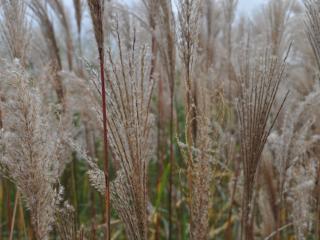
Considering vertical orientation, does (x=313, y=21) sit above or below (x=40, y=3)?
below

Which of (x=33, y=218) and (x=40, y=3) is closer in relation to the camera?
(x=33, y=218)

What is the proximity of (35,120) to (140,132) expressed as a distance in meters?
0.30

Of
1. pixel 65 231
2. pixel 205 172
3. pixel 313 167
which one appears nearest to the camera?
pixel 65 231

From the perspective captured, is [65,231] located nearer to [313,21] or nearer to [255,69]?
[255,69]

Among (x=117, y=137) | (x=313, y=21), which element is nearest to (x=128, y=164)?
(x=117, y=137)

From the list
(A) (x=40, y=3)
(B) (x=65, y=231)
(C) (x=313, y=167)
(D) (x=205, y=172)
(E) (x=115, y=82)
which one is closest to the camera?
(E) (x=115, y=82)

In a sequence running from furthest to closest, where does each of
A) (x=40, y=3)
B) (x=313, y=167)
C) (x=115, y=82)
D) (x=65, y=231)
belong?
(x=40, y=3)
(x=313, y=167)
(x=65, y=231)
(x=115, y=82)

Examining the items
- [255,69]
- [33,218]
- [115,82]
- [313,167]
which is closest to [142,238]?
[33,218]

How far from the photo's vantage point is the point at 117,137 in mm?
1504

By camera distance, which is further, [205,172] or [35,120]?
[205,172]

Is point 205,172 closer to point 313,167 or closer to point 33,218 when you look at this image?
point 33,218

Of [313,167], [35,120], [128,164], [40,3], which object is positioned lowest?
[313,167]

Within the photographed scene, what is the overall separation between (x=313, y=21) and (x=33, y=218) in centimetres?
112

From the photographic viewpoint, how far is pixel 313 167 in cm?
232
